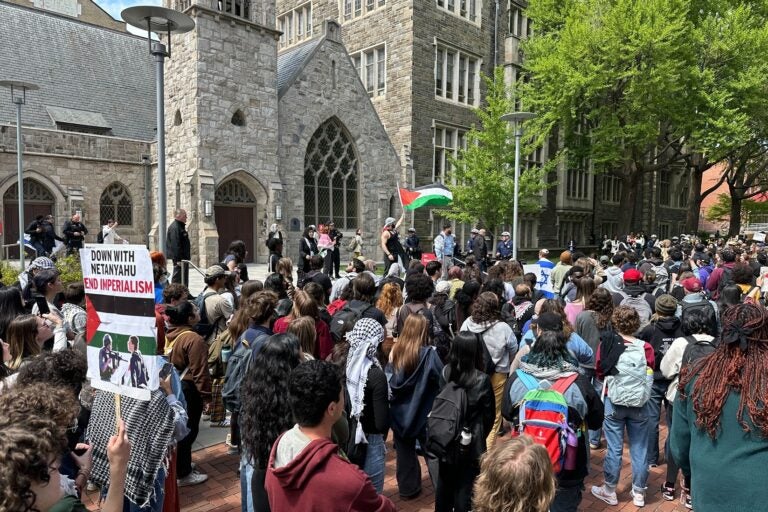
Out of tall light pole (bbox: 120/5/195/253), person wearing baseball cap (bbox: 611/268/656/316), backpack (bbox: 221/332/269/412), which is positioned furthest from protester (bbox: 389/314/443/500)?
tall light pole (bbox: 120/5/195/253)

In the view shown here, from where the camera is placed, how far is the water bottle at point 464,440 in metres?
3.46

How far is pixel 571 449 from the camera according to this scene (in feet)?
10.7

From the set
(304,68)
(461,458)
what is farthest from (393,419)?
(304,68)

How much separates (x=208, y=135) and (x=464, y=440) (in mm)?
17398

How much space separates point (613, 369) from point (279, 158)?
18.0 m

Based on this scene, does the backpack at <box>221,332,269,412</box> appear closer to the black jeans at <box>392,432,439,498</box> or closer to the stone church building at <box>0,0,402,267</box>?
the black jeans at <box>392,432,439,498</box>

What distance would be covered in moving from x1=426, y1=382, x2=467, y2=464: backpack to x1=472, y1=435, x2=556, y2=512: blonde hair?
1419mm

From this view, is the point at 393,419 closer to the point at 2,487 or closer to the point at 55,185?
the point at 2,487

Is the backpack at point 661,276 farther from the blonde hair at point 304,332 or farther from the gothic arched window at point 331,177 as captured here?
the gothic arched window at point 331,177

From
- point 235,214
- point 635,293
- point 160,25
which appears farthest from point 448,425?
point 235,214

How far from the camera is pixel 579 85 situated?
23.4m

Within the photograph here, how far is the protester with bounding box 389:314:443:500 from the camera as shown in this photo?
402cm

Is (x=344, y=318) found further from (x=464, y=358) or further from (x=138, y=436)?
(x=138, y=436)

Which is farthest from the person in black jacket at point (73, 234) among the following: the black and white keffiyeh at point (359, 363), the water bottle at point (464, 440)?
the water bottle at point (464, 440)
